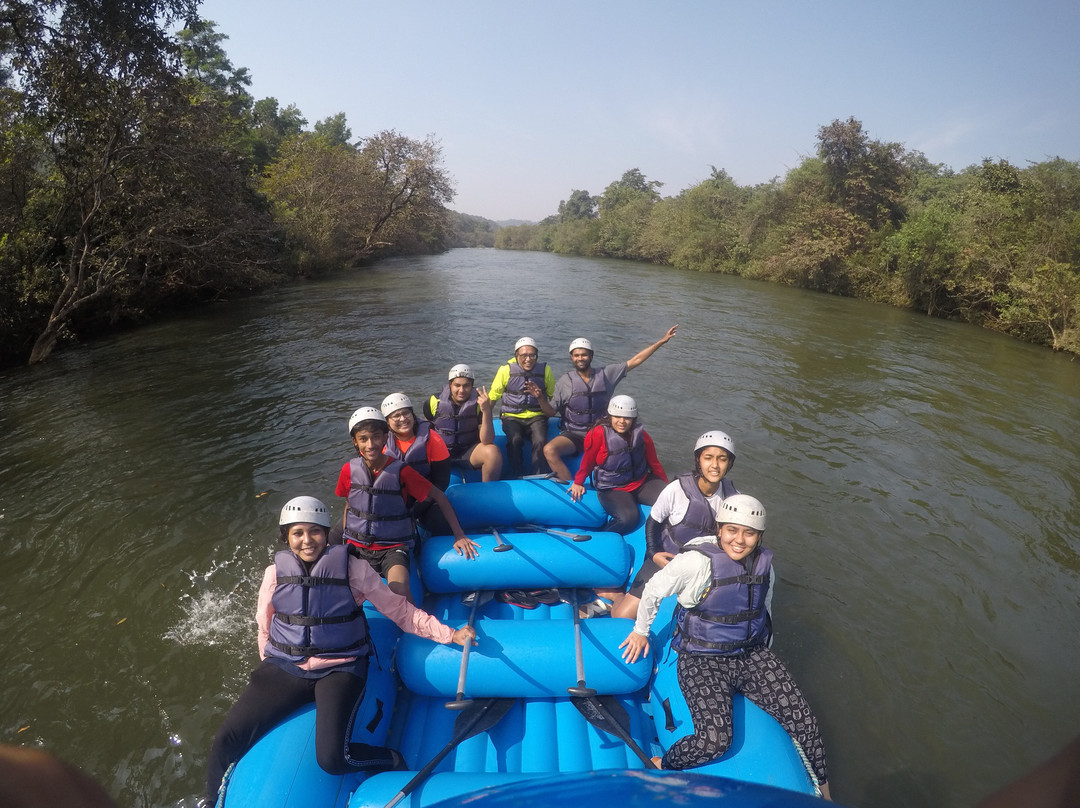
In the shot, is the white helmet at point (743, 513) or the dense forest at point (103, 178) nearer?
the white helmet at point (743, 513)

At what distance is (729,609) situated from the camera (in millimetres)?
3025

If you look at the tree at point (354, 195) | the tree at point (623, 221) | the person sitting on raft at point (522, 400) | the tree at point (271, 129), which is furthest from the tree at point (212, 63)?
the person sitting on raft at point (522, 400)

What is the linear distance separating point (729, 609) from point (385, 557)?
220cm

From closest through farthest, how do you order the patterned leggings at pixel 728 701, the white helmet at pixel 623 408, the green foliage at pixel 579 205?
the patterned leggings at pixel 728 701 → the white helmet at pixel 623 408 → the green foliage at pixel 579 205

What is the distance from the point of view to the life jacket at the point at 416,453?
14.5ft

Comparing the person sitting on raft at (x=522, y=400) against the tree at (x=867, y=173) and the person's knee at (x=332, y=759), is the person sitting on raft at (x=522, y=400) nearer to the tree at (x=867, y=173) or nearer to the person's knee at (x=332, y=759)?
the person's knee at (x=332, y=759)

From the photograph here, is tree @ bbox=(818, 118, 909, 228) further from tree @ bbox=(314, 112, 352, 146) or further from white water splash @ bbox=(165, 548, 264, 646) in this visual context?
tree @ bbox=(314, 112, 352, 146)

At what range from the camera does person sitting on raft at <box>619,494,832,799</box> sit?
287cm

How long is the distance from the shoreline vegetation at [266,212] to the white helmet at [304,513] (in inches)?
410

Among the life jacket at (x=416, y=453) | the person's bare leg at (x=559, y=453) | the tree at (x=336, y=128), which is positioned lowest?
the person's bare leg at (x=559, y=453)

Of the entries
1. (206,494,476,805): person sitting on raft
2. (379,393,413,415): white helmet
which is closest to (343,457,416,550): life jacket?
(379,393,413,415): white helmet

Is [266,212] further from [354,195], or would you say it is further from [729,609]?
[729,609]

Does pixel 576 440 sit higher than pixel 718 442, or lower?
lower

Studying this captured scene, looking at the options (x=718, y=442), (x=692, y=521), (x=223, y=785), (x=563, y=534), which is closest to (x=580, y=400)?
(x=563, y=534)
